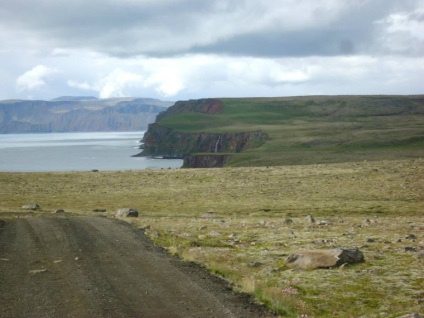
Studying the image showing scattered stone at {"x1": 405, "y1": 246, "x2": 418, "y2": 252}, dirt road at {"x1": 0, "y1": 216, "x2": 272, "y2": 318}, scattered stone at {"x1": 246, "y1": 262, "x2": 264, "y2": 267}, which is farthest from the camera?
scattered stone at {"x1": 405, "y1": 246, "x2": 418, "y2": 252}

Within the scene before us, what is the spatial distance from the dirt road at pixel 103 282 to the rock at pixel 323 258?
3545mm

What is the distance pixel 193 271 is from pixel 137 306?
16.5ft

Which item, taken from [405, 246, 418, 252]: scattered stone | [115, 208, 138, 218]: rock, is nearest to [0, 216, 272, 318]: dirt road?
[405, 246, 418, 252]: scattered stone

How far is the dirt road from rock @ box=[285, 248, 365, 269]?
140 inches

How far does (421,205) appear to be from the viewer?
51469 millimetres

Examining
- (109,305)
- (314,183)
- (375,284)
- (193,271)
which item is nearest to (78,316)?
(109,305)

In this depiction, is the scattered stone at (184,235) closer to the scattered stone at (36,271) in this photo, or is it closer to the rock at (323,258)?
the rock at (323,258)

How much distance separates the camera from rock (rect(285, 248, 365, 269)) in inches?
778

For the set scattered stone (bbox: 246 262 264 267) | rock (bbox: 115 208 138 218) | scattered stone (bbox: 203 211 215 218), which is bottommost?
scattered stone (bbox: 203 211 215 218)

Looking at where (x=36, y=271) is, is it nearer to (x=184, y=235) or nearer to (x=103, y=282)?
(x=103, y=282)

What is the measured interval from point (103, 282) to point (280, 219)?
2429 cm

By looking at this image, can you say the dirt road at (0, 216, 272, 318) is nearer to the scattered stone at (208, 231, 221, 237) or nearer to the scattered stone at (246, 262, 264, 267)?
the scattered stone at (246, 262, 264, 267)

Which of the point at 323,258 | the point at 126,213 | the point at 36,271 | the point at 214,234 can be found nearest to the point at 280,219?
the point at 214,234

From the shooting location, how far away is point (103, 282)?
17.2 meters
